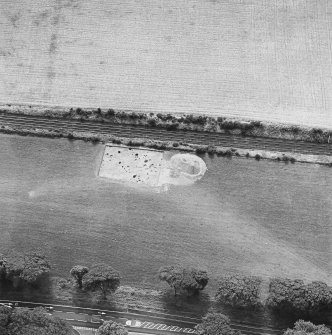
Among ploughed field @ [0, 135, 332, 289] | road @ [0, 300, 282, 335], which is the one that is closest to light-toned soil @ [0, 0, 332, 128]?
ploughed field @ [0, 135, 332, 289]

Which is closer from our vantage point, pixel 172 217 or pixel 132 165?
pixel 172 217

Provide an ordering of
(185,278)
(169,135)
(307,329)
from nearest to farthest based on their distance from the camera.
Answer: (307,329)
(185,278)
(169,135)

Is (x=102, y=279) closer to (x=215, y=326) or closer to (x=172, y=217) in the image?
(x=172, y=217)

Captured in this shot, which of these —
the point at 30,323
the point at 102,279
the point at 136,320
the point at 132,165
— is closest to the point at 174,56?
the point at 132,165

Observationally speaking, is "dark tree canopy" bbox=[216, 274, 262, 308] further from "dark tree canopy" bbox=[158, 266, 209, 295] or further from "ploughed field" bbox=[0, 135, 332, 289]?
"ploughed field" bbox=[0, 135, 332, 289]

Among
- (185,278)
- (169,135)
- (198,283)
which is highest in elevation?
(169,135)

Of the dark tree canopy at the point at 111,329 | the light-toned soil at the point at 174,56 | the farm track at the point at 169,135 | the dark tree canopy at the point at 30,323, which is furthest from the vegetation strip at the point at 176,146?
the dark tree canopy at the point at 30,323


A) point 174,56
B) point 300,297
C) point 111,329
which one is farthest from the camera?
point 174,56
